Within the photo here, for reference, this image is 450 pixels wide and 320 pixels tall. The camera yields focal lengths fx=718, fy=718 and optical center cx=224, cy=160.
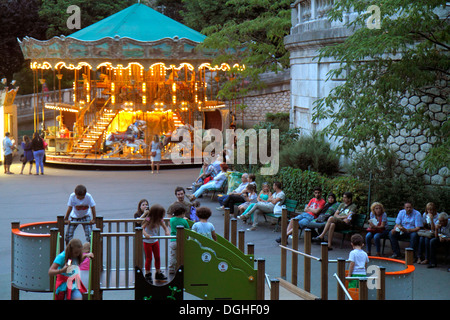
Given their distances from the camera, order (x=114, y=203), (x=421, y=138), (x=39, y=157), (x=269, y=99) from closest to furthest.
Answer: (x=421, y=138)
(x=114, y=203)
(x=39, y=157)
(x=269, y=99)

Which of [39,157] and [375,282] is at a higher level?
[39,157]

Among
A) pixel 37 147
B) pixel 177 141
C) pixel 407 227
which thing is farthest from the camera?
pixel 177 141

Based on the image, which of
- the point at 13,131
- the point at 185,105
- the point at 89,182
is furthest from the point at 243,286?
the point at 13,131

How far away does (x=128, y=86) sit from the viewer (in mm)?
31906

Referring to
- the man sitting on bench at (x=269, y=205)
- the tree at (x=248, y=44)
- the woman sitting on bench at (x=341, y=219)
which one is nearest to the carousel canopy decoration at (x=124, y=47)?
the tree at (x=248, y=44)

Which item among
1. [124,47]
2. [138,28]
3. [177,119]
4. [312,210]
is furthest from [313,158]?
[138,28]

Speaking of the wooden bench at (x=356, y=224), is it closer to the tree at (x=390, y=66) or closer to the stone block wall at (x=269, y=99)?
the tree at (x=390, y=66)

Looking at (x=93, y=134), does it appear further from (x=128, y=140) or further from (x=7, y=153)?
(x=7, y=153)

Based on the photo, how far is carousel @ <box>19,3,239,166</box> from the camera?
30000mm

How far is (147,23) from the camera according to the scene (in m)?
31.9

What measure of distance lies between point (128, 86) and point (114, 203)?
12.5 meters

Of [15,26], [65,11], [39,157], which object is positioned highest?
[65,11]

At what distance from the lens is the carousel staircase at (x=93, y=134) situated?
30980 mm
